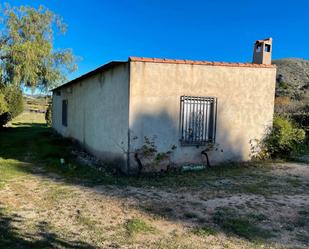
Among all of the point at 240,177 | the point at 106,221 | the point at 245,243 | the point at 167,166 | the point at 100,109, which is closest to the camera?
the point at 245,243

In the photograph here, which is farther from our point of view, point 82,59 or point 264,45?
point 82,59

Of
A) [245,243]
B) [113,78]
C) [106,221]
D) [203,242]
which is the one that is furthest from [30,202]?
[113,78]

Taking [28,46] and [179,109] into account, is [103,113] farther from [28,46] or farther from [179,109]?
[28,46]

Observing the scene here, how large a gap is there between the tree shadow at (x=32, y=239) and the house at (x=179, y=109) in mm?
4177

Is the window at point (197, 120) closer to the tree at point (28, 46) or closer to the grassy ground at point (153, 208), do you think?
the grassy ground at point (153, 208)

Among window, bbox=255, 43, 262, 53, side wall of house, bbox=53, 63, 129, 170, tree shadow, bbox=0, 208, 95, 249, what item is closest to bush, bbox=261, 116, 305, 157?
window, bbox=255, 43, 262, 53

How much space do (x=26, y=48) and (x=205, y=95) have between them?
335 inches

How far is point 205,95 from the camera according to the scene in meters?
9.79

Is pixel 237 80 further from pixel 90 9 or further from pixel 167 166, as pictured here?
pixel 90 9

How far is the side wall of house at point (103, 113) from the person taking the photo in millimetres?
9102

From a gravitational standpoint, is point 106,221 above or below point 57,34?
below

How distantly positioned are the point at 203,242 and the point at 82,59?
62.3ft

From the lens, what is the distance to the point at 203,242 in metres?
4.48

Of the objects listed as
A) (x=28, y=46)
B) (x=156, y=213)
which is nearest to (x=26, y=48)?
(x=28, y=46)
